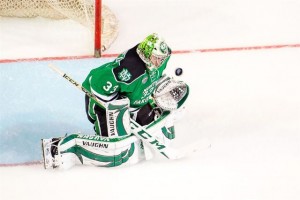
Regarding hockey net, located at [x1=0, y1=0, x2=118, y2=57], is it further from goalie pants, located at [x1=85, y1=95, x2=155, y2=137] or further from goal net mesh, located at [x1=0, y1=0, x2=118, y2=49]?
goalie pants, located at [x1=85, y1=95, x2=155, y2=137]

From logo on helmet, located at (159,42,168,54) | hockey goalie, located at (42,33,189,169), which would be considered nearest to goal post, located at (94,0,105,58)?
hockey goalie, located at (42,33,189,169)

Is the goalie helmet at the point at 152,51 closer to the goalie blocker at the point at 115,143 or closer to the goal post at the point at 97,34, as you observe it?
the goalie blocker at the point at 115,143

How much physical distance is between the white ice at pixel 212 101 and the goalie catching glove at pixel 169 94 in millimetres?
240

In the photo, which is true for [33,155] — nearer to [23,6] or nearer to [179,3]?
[23,6]

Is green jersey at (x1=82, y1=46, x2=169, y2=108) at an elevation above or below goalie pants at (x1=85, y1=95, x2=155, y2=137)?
above

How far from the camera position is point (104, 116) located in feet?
11.2

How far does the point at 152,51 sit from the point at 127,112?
12.8 inches

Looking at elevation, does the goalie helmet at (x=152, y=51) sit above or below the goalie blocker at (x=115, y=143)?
above

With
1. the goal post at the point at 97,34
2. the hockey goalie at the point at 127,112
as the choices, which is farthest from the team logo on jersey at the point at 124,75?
the goal post at the point at 97,34

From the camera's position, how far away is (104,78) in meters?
3.26

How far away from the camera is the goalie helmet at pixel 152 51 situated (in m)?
3.24

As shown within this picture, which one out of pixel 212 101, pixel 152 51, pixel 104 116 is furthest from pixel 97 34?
pixel 152 51

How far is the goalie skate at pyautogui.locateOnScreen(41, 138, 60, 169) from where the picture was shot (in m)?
3.38

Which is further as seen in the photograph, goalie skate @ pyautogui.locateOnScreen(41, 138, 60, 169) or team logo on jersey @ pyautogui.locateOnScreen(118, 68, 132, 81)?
goalie skate @ pyautogui.locateOnScreen(41, 138, 60, 169)
